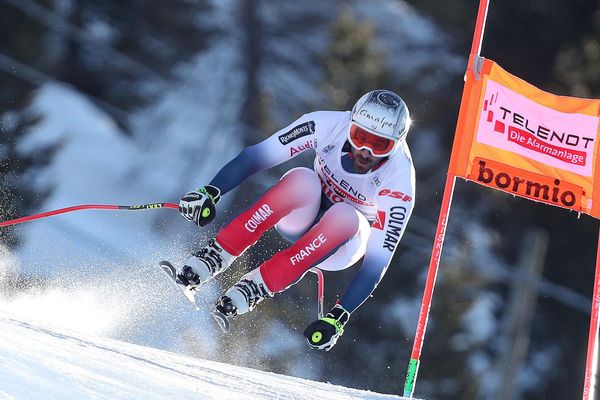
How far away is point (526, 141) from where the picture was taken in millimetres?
6012

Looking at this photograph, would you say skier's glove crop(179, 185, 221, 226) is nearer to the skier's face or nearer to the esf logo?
the skier's face

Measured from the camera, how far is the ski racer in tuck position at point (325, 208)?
16.5 feet

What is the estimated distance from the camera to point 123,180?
53.2 ft

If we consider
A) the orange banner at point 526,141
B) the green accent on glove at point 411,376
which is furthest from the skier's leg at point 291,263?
the orange banner at point 526,141

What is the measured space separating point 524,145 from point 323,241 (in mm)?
1589

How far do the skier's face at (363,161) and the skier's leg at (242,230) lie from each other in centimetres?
31

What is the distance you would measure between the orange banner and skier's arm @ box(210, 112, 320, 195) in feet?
A: 3.24

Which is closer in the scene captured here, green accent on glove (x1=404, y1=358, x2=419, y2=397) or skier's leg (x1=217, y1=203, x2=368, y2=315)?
skier's leg (x1=217, y1=203, x2=368, y2=315)

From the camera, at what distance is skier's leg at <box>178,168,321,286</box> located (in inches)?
197

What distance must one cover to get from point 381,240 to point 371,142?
1.53 feet

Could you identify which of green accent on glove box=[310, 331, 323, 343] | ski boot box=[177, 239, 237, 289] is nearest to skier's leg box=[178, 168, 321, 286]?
ski boot box=[177, 239, 237, 289]

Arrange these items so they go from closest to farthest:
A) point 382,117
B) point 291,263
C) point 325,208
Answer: point 291,263, point 382,117, point 325,208

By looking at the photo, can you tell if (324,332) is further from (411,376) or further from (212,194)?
(411,376)

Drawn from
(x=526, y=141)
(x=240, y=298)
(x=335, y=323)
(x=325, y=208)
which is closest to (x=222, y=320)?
(x=240, y=298)
